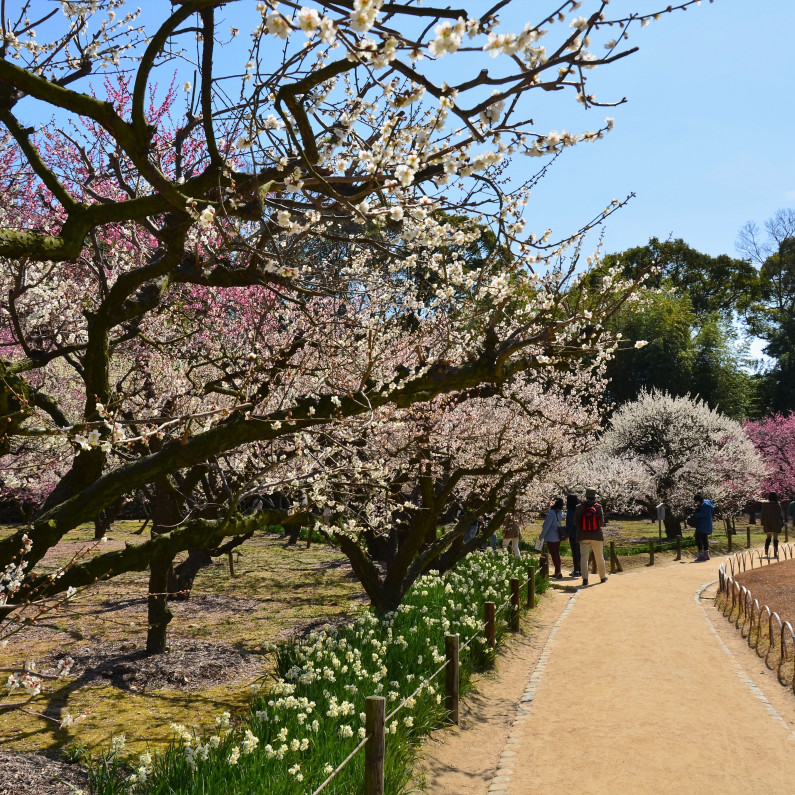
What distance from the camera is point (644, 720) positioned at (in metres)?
7.52

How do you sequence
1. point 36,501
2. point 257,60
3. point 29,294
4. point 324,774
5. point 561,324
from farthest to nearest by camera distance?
1. point 36,501
2. point 29,294
3. point 561,324
4. point 324,774
5. point 257,60

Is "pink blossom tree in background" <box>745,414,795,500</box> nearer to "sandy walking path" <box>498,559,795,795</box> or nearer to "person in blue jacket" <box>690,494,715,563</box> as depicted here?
"person in blue jacket" <box>690,494,715,563</box>

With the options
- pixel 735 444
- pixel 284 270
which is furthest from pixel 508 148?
pixel 735 444

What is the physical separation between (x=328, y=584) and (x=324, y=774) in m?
11.4

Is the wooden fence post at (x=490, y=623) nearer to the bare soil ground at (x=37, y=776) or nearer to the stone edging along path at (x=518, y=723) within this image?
the stone edging along path at (x=518, y=723)

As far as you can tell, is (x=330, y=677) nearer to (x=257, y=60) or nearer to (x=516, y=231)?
(x=516, y=231)

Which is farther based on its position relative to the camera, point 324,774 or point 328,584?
point 328,584

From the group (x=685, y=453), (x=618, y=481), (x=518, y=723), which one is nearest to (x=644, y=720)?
(x=518, y=723)

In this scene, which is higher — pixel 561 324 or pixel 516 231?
pixel 516 231

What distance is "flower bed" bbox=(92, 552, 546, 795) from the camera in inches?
179

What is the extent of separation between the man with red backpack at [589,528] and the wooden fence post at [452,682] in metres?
9.19

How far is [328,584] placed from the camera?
16141 millimetres

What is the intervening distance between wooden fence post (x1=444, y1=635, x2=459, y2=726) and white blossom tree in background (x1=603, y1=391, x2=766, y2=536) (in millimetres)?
20289

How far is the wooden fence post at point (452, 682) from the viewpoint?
7.59 metres
